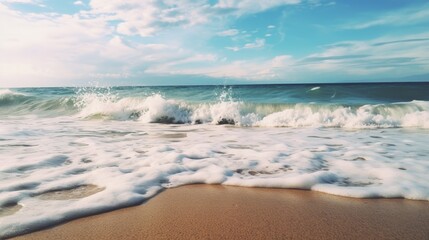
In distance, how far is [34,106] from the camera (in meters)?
16.2

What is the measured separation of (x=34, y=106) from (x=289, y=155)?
1501cm

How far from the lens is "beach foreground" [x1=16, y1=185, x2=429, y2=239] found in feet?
7.64

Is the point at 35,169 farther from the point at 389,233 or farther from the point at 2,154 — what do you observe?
the point at 389,233

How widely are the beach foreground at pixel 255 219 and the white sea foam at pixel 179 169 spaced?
0.20m

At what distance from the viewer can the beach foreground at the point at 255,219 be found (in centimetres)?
233

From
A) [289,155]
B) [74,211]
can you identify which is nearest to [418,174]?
[289,155]

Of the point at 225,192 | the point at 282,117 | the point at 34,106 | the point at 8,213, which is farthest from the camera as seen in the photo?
the point at 34,106

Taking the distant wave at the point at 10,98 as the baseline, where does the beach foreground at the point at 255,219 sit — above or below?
below

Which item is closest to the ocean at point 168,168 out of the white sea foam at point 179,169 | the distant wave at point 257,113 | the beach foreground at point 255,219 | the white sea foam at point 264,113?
the white sea foam at point 179,169

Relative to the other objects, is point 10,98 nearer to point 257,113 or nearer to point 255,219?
point 257,113

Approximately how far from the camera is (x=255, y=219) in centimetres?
259

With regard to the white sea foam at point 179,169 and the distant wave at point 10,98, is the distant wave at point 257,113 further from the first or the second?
the distant wave at point 10,98

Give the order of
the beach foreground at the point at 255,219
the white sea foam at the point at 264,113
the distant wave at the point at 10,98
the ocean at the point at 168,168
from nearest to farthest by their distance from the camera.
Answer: the beach foreground at the point at 255,219
the ocean at the point at 168,168
the white sea foam at the point at 264,113
the distant wave at the point at 10,98

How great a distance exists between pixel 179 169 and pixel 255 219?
1676mm
